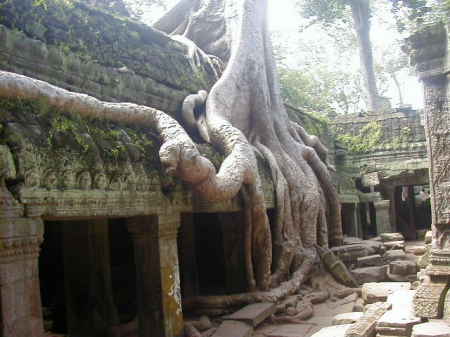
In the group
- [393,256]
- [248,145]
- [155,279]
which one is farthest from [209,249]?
[155,279]

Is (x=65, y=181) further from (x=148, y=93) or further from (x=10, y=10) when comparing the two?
(x=148, y=93)

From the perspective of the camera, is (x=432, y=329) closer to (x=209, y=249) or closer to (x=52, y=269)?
(x=52, y=269)

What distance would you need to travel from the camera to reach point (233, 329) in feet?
18.9

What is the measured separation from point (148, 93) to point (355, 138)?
10.1 meters

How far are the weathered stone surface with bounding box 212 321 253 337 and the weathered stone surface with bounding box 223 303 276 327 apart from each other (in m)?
0.09

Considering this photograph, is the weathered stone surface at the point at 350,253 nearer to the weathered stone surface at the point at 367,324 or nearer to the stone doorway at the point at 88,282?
the weathered stone surface at the point at 367,324

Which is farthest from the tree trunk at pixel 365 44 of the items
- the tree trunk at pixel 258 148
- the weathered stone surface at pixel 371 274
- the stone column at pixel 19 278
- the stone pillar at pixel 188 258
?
the stone column at pixel 19 278

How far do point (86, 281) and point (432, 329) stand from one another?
3798mm

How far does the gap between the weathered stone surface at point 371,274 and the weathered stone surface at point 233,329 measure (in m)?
2.97

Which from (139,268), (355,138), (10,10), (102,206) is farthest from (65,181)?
(355,138)

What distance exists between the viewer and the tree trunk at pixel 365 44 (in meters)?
20.3

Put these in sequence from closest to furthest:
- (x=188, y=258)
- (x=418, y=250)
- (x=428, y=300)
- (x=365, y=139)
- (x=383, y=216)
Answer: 1. (x=428, y=300)
2. (x=188, y=258)
3. (x=418, y=250)
4. (x=383, y=216)
5. (x=365, y=139)

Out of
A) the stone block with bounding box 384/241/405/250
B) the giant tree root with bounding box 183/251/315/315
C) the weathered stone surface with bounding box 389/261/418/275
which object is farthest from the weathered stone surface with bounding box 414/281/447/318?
the stone block with bounding box 384/241/405/250

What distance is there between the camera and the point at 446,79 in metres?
5.26
